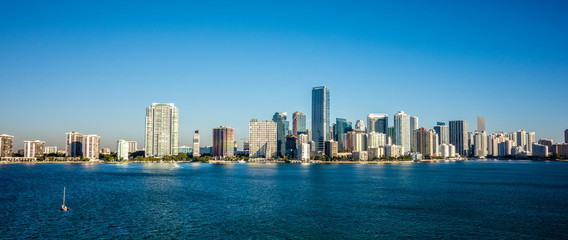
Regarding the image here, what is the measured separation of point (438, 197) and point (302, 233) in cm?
3261

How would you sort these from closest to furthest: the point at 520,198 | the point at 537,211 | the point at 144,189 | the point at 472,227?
the point at 472,227, the point at 537,211, the point at 520,198, the point at 144,189

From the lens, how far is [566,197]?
205ft

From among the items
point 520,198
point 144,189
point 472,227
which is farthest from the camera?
point 144,189

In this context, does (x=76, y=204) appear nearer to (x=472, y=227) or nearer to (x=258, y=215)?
(x=258, y=215)

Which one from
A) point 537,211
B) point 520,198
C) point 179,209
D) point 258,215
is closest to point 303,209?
point 258,215

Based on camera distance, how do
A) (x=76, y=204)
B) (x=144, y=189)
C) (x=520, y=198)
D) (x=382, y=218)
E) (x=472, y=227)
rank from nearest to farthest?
(x=472, y=227) < (x=382, y=218) < (x=76, y=204) < (x=520, y=198) < (x=144, y=189)

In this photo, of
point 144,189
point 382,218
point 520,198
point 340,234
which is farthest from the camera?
point 144,189

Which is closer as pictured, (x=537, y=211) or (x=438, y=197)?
(x=537, y=211)

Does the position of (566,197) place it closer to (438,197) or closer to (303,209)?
(438,197)

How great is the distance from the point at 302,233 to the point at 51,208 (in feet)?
107

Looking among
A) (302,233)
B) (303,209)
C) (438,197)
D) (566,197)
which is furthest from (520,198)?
(302,233)

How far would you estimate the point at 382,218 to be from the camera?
45219mm

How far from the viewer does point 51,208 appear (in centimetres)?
5009

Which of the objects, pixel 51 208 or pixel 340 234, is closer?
pixel 340 234
